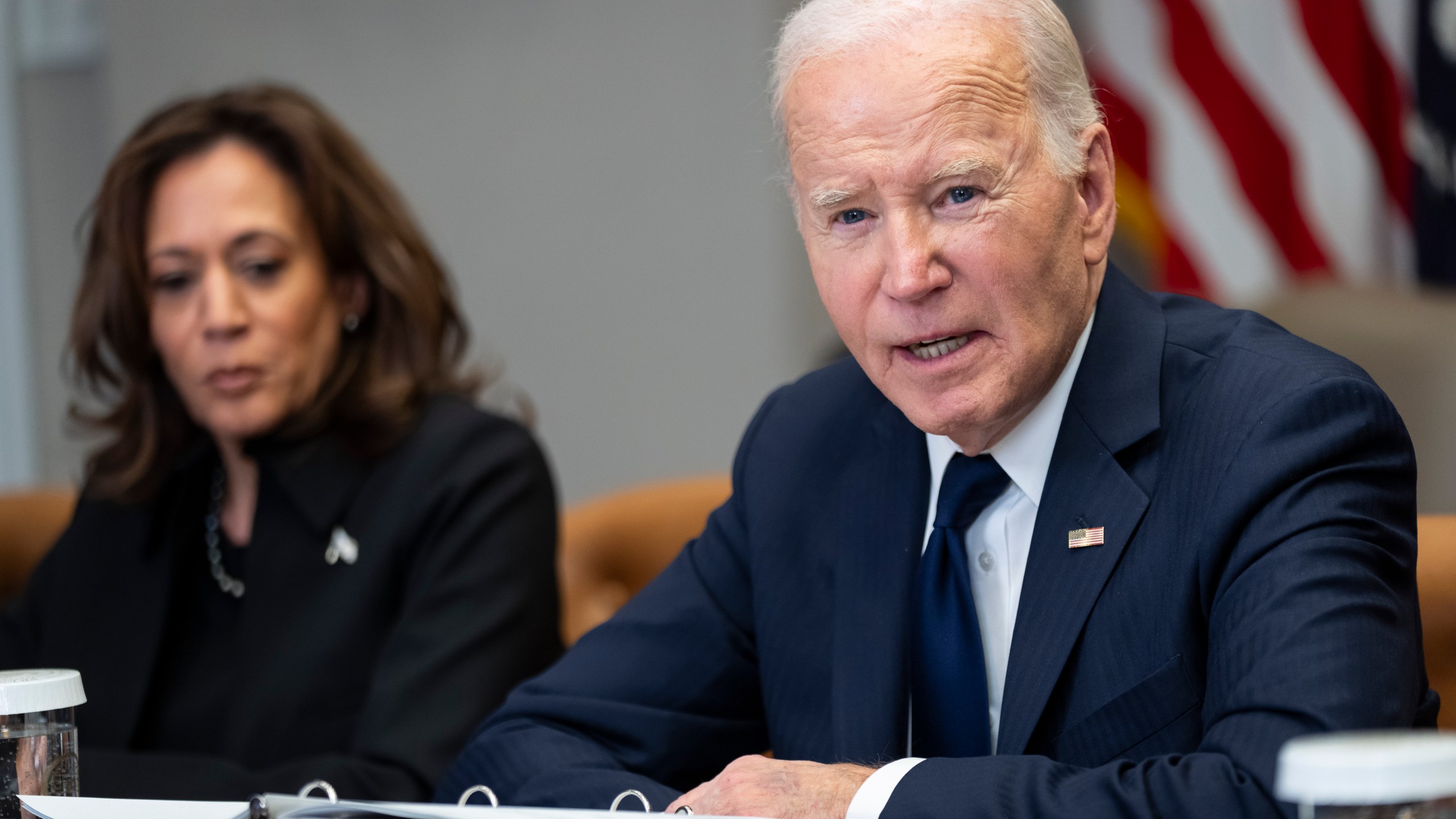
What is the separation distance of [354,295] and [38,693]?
3.99 ft

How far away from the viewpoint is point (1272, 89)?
3500 mm

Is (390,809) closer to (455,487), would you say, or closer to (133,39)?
(455,487)

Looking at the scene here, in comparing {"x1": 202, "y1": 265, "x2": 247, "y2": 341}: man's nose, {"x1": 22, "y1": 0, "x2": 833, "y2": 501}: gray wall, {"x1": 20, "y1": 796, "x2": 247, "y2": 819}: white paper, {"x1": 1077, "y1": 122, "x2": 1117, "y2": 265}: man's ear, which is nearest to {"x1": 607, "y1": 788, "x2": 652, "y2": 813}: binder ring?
{"x1": 20, "y1": 796, "x2": 247, "y2": 819}: white paper

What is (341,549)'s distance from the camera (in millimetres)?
2031

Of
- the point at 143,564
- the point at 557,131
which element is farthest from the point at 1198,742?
the point at 557,131

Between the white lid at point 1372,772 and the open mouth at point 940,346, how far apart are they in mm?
641

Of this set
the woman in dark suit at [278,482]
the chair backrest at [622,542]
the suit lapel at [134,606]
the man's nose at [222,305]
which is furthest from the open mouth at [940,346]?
the suit lapel at [134,606]

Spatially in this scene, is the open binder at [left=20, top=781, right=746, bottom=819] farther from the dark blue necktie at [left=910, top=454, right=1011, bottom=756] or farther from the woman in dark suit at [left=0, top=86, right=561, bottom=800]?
the woman in dark suit at [left=0, top=86, right=561, bottom=800]

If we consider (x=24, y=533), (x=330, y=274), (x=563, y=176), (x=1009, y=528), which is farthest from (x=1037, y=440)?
(x=563, y=176)

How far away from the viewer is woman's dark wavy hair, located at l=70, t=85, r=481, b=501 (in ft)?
7.02

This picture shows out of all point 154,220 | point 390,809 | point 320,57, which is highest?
point 320,57

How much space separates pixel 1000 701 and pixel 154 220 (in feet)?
4.95

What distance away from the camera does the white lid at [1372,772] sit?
2.19ft

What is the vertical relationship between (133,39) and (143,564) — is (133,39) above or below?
above
